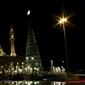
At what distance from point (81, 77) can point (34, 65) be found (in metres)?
34.5

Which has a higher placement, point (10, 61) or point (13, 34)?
point (13, 34)

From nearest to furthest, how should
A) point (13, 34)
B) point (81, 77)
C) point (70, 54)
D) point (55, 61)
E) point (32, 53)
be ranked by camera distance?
point (81, 77), point (32, 53), point (70, 54), point (55, 61), point (13, 34)

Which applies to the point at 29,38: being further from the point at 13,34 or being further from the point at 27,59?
the point at 13,34

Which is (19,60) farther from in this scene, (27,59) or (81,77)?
(81,77)

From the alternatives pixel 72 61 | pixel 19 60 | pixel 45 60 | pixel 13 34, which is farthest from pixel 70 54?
pixel 13 34

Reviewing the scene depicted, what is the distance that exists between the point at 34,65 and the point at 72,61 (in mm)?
13199

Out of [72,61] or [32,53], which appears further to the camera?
[72,61]

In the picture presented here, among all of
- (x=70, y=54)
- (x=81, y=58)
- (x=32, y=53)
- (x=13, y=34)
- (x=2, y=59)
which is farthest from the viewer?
(x=13, y=34)

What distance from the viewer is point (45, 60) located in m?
92.9

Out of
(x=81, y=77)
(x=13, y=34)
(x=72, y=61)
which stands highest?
(x=13, y=34)

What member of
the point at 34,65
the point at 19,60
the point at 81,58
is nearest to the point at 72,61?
the point at 81,58

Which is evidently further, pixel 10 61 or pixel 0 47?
pixel 0 47

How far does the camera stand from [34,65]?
5800cm

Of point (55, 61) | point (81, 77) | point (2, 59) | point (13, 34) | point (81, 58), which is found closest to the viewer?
point (81, 77)
